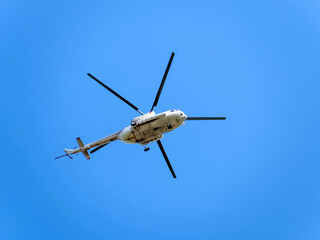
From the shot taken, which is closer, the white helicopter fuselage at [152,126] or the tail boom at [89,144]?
the white helicopter fuselage at [152,126]

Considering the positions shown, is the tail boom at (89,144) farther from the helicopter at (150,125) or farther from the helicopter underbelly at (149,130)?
the helicopter underbelly at (149,130)

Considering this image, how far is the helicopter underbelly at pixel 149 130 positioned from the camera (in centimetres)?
2008

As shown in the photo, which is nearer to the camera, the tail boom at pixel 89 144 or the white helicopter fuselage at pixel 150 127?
the white helicopter fuselage at pixel 150 127

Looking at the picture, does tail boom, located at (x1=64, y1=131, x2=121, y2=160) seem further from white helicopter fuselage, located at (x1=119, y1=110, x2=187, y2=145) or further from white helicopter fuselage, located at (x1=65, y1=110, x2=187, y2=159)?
white helicopter fuselage, located at (x1=119, y1=110, x2=187, y2=145)

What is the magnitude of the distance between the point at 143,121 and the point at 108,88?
2691 mm

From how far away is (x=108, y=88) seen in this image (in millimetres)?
19609

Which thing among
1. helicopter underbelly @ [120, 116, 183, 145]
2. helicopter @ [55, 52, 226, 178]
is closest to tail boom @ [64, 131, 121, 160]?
helicopter @ [55, 52, 226, 178]

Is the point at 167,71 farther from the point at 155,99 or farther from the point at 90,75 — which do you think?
the point at 90,75

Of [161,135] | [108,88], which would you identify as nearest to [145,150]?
[161,135]

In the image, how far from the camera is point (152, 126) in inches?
795

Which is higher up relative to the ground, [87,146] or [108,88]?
[108,88]

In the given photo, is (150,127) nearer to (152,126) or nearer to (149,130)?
(152,126)

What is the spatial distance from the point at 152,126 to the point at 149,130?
13.4 inches

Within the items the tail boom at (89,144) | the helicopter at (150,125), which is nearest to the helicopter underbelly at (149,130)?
the helicopter at (150,125)
